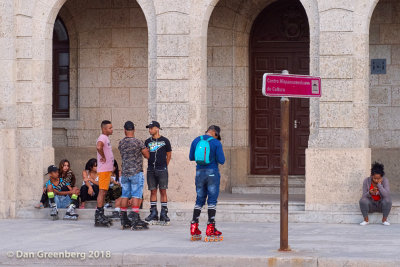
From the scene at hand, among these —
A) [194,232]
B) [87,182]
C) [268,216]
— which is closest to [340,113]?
[268,216]

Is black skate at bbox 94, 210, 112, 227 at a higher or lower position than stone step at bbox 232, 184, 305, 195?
lower

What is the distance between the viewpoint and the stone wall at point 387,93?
18156mm

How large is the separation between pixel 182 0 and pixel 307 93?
199 inches

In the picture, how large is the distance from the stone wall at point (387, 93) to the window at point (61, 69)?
6.48m

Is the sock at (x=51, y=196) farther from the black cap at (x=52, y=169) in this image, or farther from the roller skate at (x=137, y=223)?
the roller skate at (x=137, y=223)

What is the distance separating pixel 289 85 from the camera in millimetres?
12070

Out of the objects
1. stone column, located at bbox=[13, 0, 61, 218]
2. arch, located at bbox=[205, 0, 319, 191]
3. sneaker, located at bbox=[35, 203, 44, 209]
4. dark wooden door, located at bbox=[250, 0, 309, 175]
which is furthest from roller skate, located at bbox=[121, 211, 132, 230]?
dark wooden door, located at bbox=[250, 0, 309, 175]

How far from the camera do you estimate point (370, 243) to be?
513 inches

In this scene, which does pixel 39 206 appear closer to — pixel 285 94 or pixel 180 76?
pixel 180 76

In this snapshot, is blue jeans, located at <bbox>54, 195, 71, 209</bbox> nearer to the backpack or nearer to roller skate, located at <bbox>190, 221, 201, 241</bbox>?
roller skate, located at <bbox>190, 221, 201, 241</bbox>

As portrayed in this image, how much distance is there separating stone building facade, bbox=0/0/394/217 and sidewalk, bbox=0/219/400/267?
54.1 inches

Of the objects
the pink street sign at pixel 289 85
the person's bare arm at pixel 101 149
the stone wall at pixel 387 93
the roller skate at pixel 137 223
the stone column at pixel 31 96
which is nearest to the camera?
the pink street sign at pixel 289 85

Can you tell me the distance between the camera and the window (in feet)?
64.2

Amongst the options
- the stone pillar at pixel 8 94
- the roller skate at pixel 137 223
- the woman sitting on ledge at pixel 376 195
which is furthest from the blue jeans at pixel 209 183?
the stone pillar at pixel 8 94
